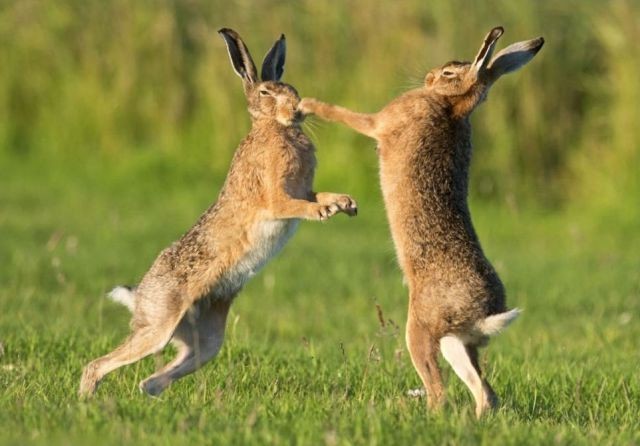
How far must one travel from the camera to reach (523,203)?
1670cm

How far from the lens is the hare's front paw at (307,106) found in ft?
24.3

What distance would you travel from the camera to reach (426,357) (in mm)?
6598

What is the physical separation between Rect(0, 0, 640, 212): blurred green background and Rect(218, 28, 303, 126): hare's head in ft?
24.0

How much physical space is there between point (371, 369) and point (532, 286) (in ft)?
15.6

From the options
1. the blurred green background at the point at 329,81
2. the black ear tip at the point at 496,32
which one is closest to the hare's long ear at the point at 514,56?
the black ear tip at the point at 496,32

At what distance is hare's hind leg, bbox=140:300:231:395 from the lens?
23.4ft

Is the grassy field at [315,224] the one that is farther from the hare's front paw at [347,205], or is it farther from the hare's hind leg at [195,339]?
the hare's front paw at [347,205]

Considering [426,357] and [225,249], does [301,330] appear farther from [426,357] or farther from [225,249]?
[426,357]

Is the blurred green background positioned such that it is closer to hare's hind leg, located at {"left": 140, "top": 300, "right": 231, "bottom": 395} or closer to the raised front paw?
hare's hind leg, located at {"left": 140, "top": 300, "right": 231, "bottom": 395}

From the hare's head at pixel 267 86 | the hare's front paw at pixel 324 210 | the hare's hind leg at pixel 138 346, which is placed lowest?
the hare's hind leg at pixel 138 346

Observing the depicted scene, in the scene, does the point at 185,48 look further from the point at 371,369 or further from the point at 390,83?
the point at 371,369

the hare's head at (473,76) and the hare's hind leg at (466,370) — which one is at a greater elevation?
the hare's head at (473,76)

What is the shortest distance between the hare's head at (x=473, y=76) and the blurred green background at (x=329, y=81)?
7386mm

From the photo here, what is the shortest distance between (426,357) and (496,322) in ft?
1.23
